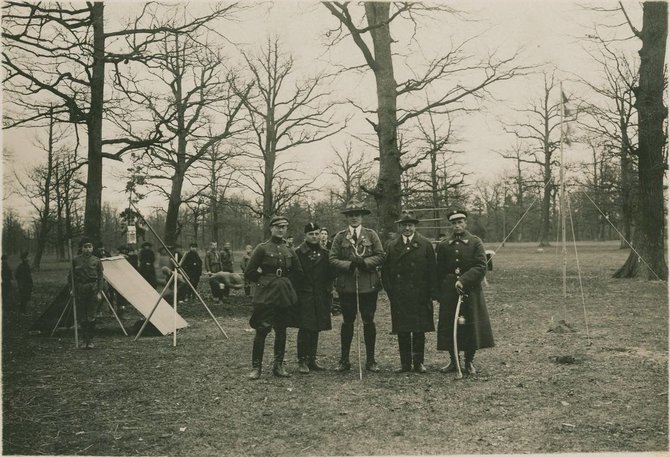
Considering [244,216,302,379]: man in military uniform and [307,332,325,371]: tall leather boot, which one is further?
[307,332,325,371]: tall leather boot

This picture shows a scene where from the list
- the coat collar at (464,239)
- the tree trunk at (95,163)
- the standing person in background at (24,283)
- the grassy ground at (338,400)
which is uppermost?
the tree trunk at (95,163)

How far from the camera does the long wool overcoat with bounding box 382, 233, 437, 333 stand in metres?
7.27

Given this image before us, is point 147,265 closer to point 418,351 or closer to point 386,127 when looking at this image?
point 386,127

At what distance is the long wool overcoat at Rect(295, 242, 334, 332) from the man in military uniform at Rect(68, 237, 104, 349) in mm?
4347

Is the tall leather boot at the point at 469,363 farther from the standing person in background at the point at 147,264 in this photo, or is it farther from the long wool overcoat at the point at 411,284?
the standing person in background at the point at 147,264

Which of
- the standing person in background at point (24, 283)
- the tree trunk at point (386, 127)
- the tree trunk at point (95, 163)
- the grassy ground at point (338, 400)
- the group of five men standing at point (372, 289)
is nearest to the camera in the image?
the grassy ground at point (338, 400)

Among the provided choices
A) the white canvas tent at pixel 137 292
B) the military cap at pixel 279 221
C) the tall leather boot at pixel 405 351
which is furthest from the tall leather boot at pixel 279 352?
the white canvas tent at pixel 137 292

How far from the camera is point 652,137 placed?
674 inches

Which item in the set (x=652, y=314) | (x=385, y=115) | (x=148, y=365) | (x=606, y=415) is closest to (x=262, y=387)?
(x=148, y=365)

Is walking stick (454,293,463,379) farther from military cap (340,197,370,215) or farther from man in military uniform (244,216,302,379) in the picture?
man in military uniform (244,216,302,379)

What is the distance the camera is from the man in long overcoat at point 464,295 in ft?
23.4

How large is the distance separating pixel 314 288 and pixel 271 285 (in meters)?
0.69

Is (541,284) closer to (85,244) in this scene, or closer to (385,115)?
(385,115)

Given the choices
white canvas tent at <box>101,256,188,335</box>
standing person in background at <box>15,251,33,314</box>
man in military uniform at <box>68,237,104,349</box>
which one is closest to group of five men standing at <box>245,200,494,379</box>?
man in military uniform at <box>68,237,104,349</box>
